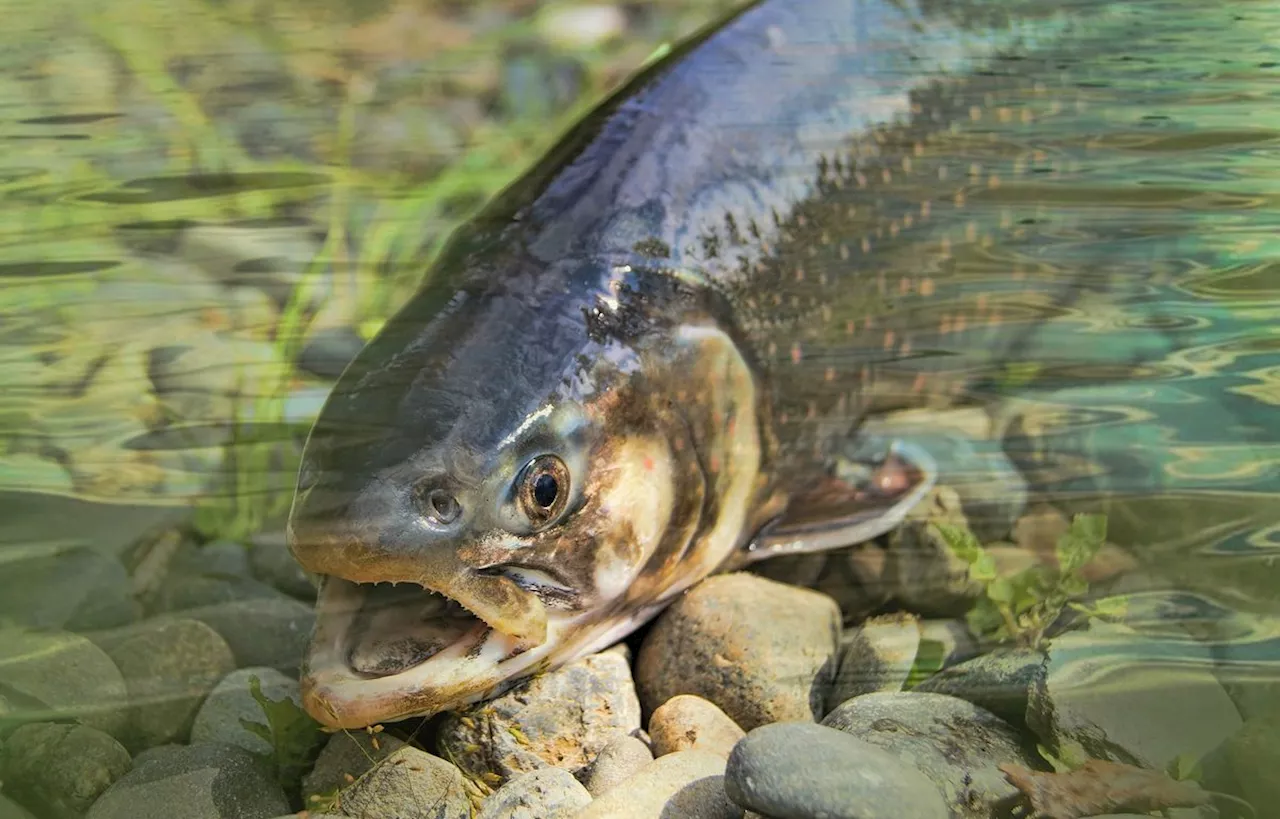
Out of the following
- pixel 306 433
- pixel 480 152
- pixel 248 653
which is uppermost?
pixel 480 152

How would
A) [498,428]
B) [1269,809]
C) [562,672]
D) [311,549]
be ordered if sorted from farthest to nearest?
[562,672], [498,428], [311,549], [1269,809]

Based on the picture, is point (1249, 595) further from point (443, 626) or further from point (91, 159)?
point (91, 159)

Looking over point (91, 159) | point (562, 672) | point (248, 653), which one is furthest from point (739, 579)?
point (91, 159)

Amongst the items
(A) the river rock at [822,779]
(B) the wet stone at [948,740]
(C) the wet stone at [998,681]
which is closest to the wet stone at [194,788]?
(A) the river rock at [822,779]

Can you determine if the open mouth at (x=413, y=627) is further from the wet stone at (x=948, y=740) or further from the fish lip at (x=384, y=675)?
the wet stone at (x=948, y=740)

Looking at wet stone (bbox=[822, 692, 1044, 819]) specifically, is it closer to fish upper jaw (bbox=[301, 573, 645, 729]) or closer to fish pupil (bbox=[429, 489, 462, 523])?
fish upper jaw (bbox=[301, 573, 645, 729])

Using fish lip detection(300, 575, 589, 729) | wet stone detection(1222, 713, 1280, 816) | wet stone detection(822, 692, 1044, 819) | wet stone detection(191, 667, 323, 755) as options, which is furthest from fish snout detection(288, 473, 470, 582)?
wet stone detection(1222, 713, 1280, 816)
